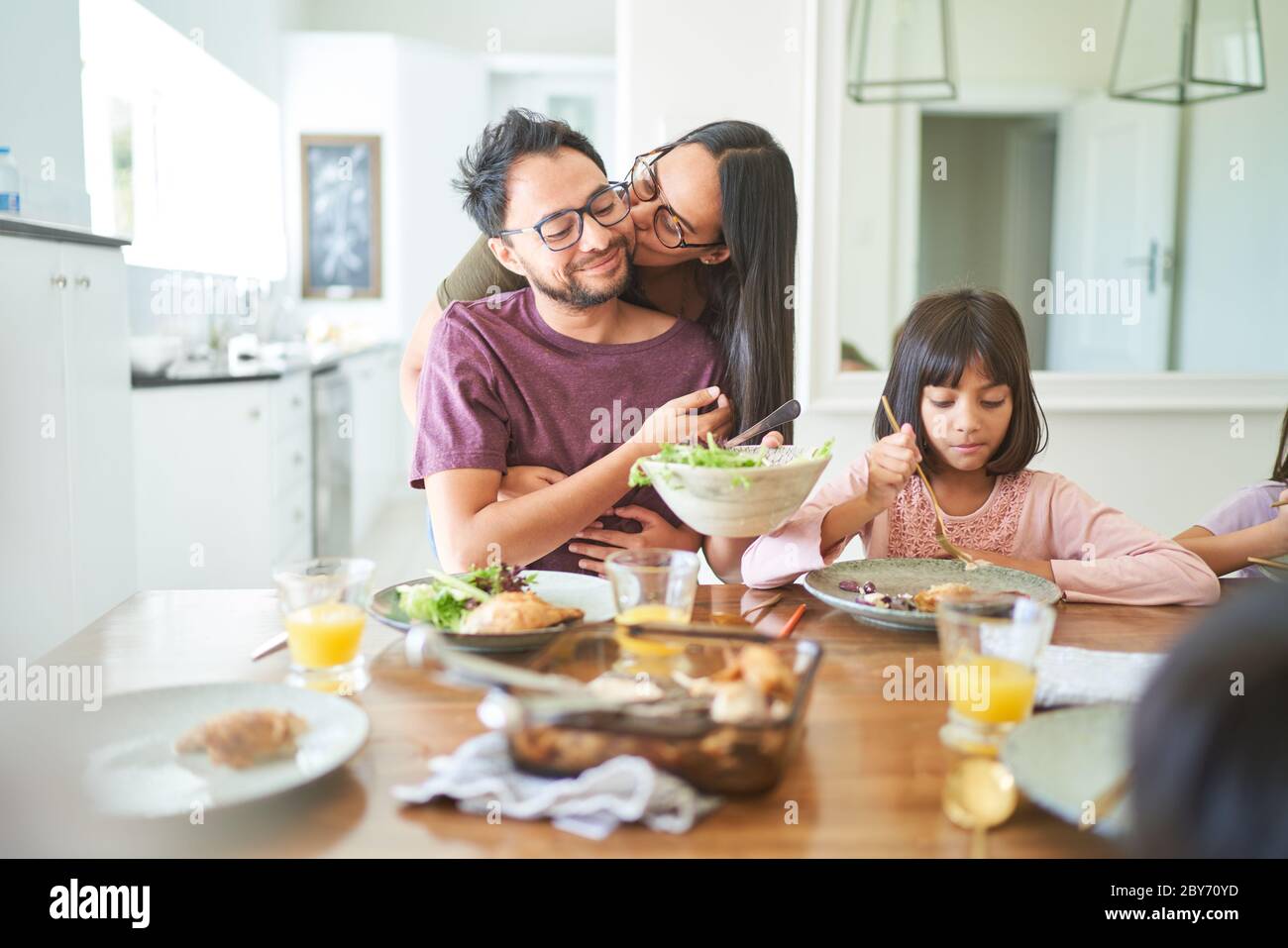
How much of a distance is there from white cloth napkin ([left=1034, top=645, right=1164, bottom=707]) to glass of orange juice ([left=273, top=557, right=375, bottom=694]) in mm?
697

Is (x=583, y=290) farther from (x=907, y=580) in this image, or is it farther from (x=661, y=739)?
(x=661, y=739)

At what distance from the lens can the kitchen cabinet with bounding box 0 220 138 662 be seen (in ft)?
8.03

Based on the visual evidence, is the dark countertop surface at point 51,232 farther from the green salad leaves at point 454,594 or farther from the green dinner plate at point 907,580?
the green dinner plate at point 907,580

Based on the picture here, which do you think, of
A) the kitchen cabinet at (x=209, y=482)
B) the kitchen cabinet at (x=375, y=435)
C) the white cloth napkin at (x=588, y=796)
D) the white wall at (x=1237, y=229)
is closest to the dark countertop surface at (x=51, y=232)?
the kitchen cabinet at (x=209, y=482)

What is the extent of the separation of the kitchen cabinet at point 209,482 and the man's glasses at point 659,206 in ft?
8.51

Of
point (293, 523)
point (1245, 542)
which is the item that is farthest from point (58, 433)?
point (1245, 542)

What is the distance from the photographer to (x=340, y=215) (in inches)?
283

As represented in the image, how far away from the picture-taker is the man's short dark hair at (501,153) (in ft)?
5.80

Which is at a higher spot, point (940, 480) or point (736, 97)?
point (736, 97)

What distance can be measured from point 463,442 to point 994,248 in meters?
2.47

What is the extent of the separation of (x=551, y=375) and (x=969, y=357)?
28.2 inches

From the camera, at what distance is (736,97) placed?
133 inches
